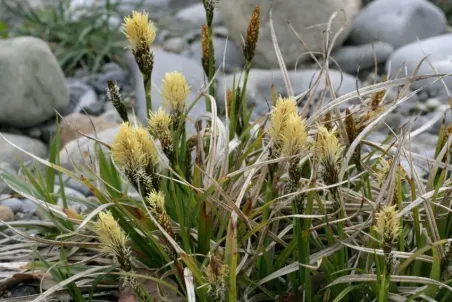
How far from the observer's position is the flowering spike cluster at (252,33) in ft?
5.89

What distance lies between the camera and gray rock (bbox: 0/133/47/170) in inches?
144

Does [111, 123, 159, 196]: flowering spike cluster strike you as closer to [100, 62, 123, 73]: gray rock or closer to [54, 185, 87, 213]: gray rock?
[54, 185, 87, 213]: gray rock

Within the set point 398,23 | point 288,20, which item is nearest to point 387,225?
point 288,20

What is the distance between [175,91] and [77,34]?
157 inches

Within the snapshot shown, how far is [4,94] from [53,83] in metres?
0.29

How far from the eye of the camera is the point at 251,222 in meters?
1.71

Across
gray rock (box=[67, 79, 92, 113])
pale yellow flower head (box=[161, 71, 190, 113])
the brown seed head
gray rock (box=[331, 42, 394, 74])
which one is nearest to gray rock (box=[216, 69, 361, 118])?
gray rock (box=[331, 42, 394, 74])

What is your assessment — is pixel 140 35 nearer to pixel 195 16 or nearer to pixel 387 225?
pixel 387 225

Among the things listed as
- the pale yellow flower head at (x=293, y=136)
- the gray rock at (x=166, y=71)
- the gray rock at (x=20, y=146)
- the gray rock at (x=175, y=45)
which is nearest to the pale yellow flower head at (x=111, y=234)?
the pale yellow flower head at (x=293, y=136)

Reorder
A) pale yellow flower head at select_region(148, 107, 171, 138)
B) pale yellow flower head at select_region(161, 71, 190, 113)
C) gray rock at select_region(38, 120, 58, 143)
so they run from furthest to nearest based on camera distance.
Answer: gray rock at select_region(38, 120, 58, 143)
pale yellow flower head at select_region(161, 71, 190, 113)
pale yellow flower head at select_region(148, 107, 171, 138)

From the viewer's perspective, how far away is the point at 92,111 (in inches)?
185

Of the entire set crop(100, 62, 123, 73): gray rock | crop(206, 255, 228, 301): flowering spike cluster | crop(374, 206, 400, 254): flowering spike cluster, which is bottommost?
crop(100, 62, 123, 73): gray rock

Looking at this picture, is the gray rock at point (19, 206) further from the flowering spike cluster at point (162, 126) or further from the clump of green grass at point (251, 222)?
the flowering spike cluster at point (162, 126)

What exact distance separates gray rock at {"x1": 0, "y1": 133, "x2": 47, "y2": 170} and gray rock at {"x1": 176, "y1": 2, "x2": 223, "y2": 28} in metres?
2.43
